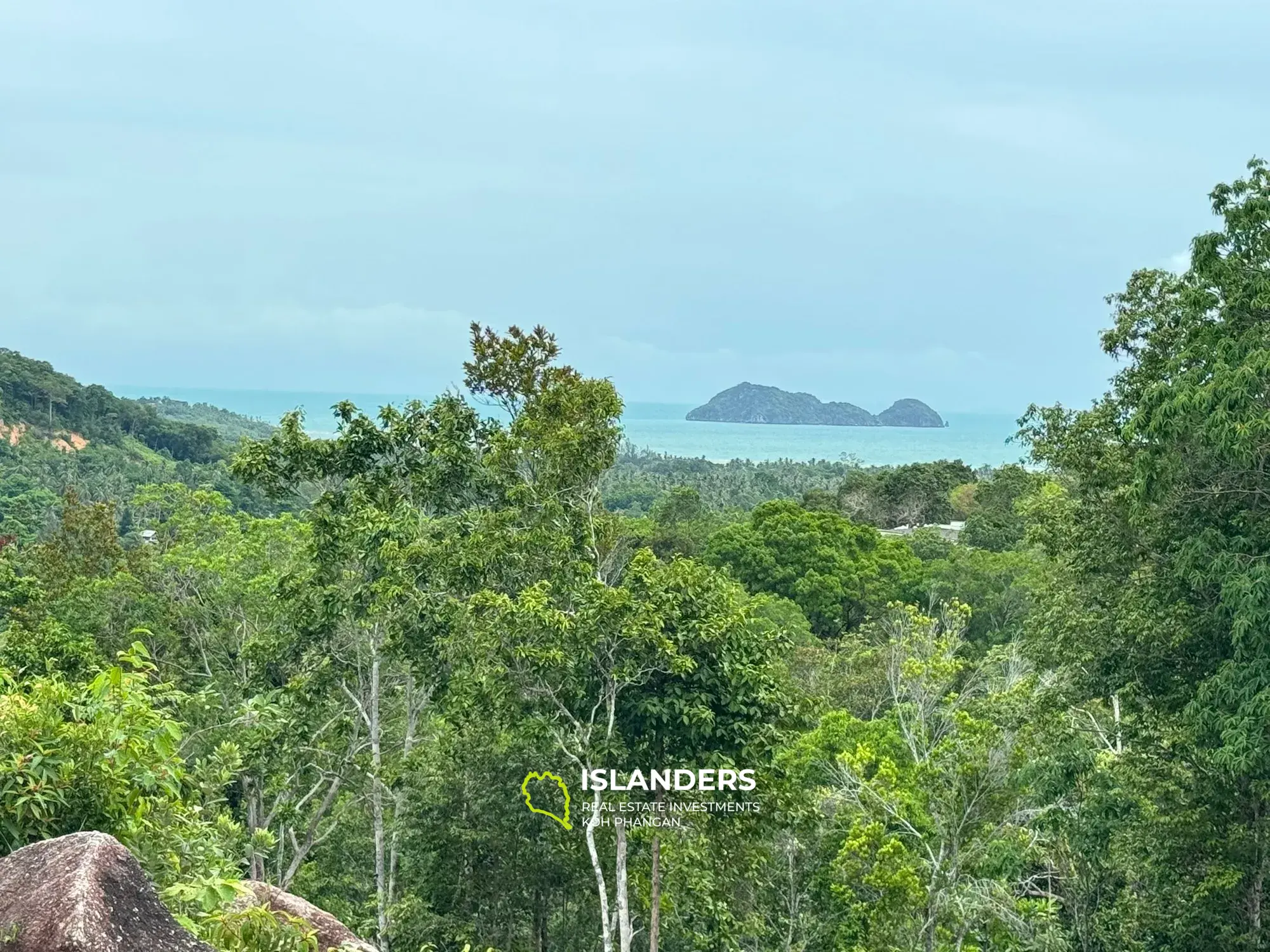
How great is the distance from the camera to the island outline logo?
31.3ft

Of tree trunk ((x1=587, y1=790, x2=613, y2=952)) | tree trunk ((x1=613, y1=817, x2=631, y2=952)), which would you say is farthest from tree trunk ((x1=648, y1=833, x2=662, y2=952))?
tree trunk ((x1=587, y1=790, x2=613, y2=952))

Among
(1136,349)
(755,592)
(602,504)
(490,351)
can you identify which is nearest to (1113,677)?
(1136,349)

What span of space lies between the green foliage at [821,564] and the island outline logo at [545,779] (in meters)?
22.9

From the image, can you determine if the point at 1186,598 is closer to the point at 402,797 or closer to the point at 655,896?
the point at 655,896

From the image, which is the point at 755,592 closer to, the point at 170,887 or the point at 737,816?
the point at 737,816

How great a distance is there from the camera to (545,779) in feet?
31.9

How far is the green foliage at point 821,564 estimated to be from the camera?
32312 mm

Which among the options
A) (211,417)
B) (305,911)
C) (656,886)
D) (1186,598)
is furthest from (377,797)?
(211,417)

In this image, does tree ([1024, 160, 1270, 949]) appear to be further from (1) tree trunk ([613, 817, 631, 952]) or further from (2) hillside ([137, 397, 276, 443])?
(2) hillside ([137, 397, 276, 443])

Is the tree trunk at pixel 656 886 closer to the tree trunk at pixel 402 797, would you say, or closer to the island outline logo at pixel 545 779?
the island outline logo at pixel 545 779

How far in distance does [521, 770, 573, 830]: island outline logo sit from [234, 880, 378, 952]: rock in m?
4.42

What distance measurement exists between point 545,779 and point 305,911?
15.7ft

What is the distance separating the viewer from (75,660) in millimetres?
13711

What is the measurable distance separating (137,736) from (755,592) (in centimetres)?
2925
